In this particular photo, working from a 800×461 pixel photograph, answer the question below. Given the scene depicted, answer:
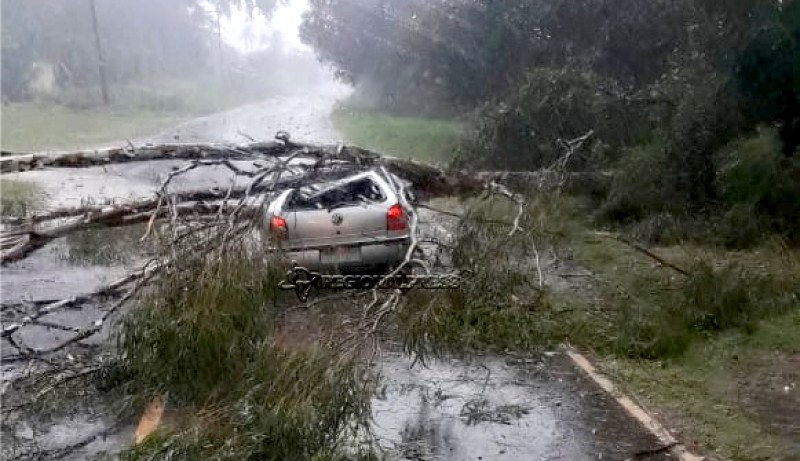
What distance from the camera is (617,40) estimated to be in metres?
19.5

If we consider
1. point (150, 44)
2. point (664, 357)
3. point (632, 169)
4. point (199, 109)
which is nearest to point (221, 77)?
point (150, 44)

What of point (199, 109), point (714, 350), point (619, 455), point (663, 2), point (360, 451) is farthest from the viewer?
point (199, 109)

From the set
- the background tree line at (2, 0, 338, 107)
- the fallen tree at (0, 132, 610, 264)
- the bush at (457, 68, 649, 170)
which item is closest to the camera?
the fallen tree at (0, 132, 610, 264)

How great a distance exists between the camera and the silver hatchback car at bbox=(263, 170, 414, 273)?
9.17 metres

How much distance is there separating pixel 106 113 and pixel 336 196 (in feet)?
92.0

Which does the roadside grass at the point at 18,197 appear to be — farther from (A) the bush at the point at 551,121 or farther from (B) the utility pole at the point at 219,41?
(B) the utility pole at the point at 219,41

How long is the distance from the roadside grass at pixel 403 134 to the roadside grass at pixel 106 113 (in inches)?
253

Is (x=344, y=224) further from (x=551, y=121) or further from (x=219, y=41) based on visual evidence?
(x=219, y=41)

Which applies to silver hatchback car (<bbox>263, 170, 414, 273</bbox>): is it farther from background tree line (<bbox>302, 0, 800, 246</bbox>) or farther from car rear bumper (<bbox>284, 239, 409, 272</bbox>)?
background tree line (<bbox>302, 0, 800, 246</bbox>)

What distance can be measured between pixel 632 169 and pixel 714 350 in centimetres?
554

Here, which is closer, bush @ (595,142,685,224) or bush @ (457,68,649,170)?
bush @ (595,142,685,224)

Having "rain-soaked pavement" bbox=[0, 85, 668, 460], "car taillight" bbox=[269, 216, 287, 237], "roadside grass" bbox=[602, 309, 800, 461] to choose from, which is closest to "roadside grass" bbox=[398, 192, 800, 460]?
"roadside grass" bbox=[602, 309, 800, 461]

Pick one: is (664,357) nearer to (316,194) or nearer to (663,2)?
(316,194)

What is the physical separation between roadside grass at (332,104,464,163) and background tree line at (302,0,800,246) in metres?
1.57
